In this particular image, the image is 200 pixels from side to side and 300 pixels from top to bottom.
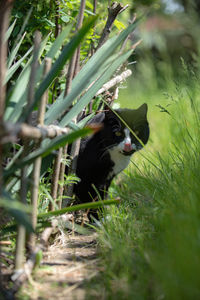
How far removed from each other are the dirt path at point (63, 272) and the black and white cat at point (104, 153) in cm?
43

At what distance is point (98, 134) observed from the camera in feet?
7.11

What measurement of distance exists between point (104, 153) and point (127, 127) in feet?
0.70

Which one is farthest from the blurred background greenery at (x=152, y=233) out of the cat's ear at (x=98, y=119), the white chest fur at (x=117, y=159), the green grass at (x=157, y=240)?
the cat's ear at (x=98, y=119)

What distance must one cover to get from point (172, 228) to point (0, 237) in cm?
63

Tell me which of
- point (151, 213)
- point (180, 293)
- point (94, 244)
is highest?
point (180, 293)

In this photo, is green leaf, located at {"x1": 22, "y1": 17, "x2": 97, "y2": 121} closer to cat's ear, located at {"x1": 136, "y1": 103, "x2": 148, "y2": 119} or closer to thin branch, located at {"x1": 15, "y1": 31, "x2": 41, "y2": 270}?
thin branch, located at {"x1": 15, "y1": 31, "x2": 41, "y2": 270}

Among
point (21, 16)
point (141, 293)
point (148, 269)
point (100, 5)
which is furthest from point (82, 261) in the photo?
point (100, 5)

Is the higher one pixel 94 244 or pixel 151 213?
pixel 151 213

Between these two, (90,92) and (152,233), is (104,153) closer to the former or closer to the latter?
(90,92)

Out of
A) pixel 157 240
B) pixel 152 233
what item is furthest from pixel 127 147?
pixel 157 240

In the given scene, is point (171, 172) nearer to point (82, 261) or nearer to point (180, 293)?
point (82, 261)

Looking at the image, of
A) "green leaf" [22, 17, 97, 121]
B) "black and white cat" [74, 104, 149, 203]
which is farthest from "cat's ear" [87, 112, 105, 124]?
"green leaf" [22, 17, 97, 121]

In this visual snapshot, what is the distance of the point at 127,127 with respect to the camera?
80.0 inches

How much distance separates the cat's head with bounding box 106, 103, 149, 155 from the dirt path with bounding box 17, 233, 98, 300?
569 millimetres
